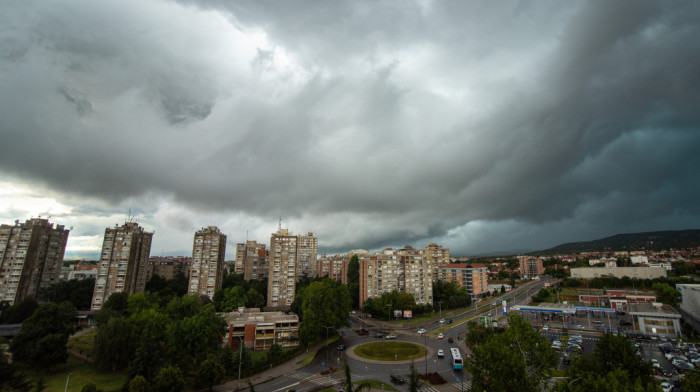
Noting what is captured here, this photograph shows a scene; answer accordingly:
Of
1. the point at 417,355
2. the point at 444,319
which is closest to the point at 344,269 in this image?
the point at 444,319

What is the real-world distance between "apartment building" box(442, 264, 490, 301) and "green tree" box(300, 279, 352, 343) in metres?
68.4

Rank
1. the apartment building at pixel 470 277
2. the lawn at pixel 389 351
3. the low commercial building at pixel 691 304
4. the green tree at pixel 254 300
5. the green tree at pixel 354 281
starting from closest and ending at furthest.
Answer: the lawn at pixel 389 351, the low commercial building at pixel 691 304, the green tree at pixel 254 300, the green tree at pixel 354 281, the apartment building at pixel 470 277

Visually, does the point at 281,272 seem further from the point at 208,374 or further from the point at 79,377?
the point at 208,374

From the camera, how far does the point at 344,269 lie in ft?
460

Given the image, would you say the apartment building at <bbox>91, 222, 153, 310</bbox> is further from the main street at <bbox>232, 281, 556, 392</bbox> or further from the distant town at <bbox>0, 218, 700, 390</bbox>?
the main street at <bbox>232, 281, 556, 392</bbox>

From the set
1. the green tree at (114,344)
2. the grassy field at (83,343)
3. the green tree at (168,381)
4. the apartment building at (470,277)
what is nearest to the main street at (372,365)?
the green tree at (168,381)

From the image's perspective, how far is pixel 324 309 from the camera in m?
64.1

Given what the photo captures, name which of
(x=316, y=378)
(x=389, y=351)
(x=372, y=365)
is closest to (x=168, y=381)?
(x=316, y=378)

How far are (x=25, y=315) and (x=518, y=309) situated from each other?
11935cm

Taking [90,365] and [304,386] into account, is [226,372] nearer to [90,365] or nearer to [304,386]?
[304,386]

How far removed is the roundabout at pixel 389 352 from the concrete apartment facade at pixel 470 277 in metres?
68.4

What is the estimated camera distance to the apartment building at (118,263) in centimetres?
9219

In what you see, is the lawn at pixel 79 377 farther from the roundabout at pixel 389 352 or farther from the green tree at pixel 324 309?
the roundabout at pixel 389 352

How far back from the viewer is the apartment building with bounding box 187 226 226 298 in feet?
334
